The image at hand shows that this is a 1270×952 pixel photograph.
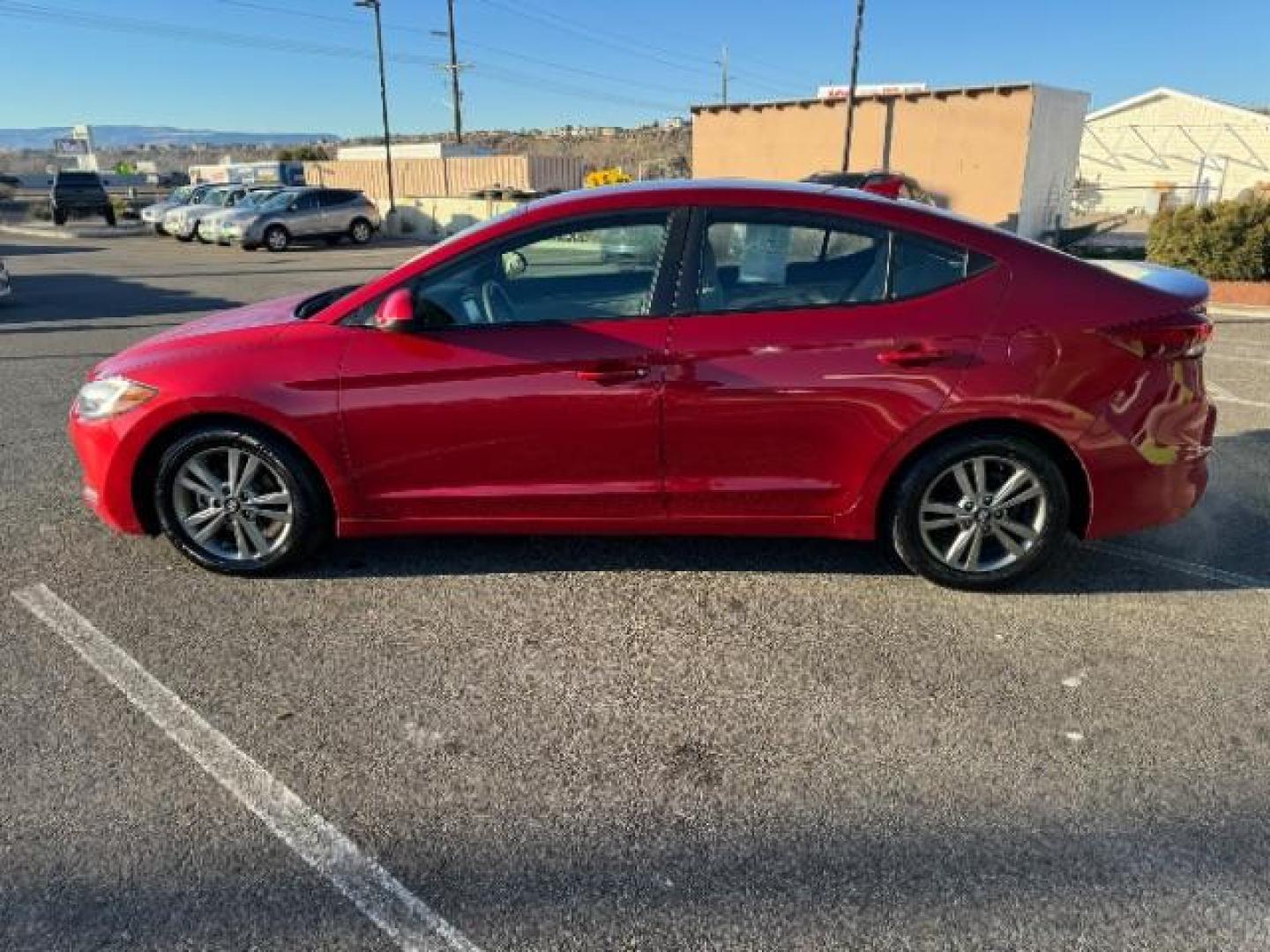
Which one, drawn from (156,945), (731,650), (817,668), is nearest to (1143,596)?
(817,668)

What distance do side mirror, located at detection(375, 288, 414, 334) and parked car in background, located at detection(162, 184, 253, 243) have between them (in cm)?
2616

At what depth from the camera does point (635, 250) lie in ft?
11.6

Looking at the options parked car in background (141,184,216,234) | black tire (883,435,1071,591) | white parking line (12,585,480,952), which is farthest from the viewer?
parked car in background (141,184,216,234)

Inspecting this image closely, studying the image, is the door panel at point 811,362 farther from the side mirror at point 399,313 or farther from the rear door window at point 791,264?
the side mirror at point 399,313

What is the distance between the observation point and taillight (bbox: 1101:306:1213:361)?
3389 millimetres

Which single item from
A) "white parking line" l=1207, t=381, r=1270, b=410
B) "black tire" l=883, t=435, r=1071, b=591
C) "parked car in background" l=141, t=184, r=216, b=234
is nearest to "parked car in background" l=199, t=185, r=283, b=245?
"parked car in background" l=141, t=184, r=216, b=234

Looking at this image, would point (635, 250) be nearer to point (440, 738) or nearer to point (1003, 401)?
point (1003, 401)

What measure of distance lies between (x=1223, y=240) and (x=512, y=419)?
1143cm

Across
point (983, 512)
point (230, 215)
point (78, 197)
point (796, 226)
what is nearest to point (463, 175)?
point (78, 197)

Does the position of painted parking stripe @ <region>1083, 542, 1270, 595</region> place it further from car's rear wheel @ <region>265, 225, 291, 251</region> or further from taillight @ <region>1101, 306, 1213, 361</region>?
car's rear wheel @ <region>265, 225, 291, 251</region>

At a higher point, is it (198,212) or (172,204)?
(172,204)

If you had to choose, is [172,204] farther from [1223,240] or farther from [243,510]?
[243,510]

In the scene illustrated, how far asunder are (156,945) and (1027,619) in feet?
9.91

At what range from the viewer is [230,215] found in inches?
984
